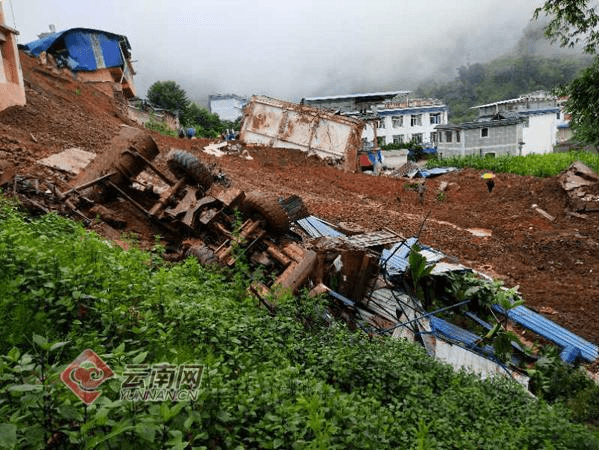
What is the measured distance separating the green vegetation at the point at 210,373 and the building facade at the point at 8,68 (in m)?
9.62

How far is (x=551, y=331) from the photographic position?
29.1ft

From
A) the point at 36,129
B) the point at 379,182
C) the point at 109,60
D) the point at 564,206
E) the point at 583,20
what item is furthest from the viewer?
the point at 109,60

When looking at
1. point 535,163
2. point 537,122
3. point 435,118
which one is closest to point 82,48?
point 535,163

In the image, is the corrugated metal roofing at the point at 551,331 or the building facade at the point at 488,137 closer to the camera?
the corrugated metal roofing at the point at 551,331

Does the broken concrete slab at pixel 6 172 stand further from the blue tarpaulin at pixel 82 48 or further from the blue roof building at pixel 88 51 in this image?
the blue tarpaulin at pixel 82 48

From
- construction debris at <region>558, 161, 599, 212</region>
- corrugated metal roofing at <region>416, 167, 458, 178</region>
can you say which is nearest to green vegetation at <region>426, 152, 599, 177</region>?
corrugated metal roofing at <region>416, 167, 458, 178</region>

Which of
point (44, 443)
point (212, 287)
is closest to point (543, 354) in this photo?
point (212, 287)

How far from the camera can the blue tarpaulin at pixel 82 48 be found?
25.0 metres

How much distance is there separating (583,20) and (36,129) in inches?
535

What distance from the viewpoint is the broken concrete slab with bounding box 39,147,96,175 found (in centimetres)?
920

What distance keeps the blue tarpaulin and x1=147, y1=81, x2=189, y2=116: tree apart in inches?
881

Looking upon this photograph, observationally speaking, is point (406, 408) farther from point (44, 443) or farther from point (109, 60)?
point (109, 60)

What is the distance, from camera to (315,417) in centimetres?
258

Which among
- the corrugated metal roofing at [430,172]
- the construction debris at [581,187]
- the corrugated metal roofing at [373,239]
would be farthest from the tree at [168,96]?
the corrugated metal roofing at [373,239]
